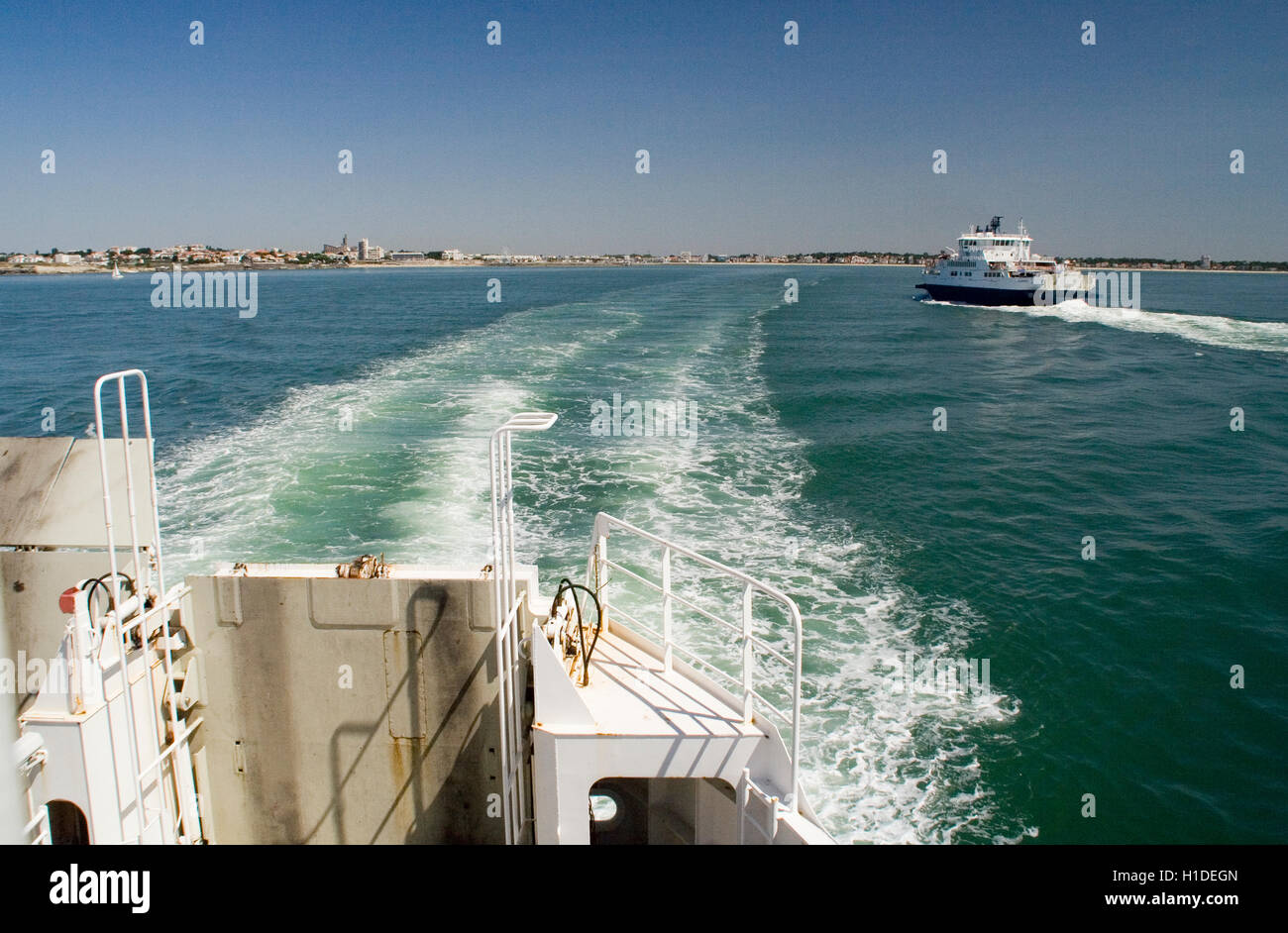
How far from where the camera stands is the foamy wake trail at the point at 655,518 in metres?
8.90

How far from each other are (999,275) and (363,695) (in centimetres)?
8164

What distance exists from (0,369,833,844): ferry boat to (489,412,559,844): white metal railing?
0.07 ft

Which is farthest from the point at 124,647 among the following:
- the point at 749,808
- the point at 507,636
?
the point at 749,808

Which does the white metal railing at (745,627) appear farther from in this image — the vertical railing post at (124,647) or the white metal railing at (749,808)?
the vertical railing post at (124,647)

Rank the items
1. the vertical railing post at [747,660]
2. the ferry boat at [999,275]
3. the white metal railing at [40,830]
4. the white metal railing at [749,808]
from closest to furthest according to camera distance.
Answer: the white metal railing at [40,830] → the white metal railing at [749,808] → the vertical railing post at [747,660] → the ferry boat at [999,275]

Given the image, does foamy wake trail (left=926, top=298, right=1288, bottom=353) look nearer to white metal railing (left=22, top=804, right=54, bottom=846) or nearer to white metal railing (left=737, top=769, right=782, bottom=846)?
white metal railing (left=737, top=769, right=782, bottom=846)

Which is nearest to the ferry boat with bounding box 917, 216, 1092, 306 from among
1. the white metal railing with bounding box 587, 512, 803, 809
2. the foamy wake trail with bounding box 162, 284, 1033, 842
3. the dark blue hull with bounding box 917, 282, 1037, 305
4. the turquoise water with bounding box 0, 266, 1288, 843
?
the dark blue hull with bounding box 917, 282, 1037, 305

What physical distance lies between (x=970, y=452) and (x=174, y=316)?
2516 inches

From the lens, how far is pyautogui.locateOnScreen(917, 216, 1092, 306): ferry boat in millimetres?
72875

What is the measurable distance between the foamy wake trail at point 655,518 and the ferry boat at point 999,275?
183 ft

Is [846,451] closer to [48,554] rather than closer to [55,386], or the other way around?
[48,554]

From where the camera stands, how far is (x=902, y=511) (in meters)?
17.2

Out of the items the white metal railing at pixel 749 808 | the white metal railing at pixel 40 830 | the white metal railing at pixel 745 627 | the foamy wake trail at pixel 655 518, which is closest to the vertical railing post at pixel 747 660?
the white metal railing at pixel 745 627
